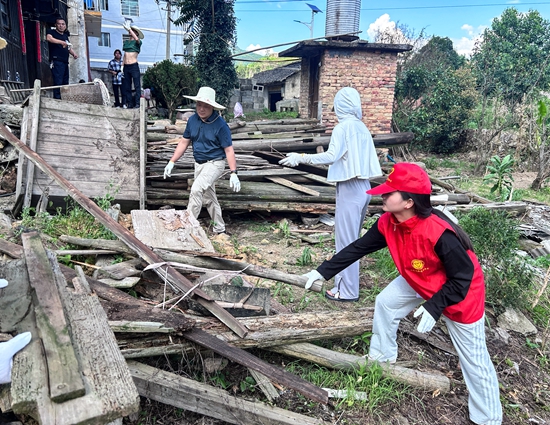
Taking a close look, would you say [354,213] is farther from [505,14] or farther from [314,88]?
[505,14]

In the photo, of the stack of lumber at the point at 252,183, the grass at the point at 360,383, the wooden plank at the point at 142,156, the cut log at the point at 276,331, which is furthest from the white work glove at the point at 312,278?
the stack of lumber at the point at 252,183

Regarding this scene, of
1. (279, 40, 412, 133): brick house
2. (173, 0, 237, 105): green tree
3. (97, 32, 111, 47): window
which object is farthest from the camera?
(97, 32, 111, 47): window

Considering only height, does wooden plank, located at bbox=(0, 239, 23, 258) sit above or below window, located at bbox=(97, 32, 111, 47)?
below

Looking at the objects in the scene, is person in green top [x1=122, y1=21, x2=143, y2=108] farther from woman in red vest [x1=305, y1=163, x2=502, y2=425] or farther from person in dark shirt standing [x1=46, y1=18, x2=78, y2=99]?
woman in red vest [x1=305, y1=163, x2=502, y2=425]

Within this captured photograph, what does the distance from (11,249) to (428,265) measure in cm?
337

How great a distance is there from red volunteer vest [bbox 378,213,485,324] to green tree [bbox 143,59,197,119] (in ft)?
41.7

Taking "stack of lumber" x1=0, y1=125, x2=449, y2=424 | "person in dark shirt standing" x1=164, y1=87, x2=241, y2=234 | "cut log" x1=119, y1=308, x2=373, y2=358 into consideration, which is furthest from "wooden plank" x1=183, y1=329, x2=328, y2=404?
"person in dark shirt standing" x1=164, y1=87, x2=241, y2=234

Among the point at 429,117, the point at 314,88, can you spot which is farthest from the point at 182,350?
the point at 429,117

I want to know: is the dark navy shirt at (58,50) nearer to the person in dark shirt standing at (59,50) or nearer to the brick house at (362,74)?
the person in dark shirt standing at (59,50)

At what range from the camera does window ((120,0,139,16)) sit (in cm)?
3938

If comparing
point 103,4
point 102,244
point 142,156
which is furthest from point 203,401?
point 103,4

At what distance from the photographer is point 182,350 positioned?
9.52ft

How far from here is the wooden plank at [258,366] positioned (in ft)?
9.13

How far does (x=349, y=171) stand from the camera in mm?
4453
